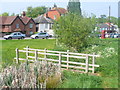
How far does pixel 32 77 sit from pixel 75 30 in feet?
21.9

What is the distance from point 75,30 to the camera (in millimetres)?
13070

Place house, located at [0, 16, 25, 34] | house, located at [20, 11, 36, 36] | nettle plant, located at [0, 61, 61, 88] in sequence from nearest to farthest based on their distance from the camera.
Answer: nettle plant, located at [0, 61, 61, 88]
house, located at [0, 16, 25, 34]
house, located at [20, 11, 36, 36]

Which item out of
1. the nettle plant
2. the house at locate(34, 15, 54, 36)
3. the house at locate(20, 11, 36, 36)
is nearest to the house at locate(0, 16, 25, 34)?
the house at locate(20, 11, 36, 36)

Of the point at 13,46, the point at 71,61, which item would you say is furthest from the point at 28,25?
the point at 71,61

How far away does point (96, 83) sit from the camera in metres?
7.44

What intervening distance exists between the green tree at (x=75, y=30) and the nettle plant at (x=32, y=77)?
504 centimetres

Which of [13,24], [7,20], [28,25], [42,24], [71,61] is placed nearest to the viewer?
[71,61]

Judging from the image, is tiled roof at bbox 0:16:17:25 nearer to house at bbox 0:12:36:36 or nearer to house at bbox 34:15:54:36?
house at bbox 0:12:36:36

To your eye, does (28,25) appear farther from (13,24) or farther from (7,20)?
(7,20)

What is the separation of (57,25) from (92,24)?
2.49m

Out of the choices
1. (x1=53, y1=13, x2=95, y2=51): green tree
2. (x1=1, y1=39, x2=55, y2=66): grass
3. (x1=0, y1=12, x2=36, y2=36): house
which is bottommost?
(x1=1, y1=39, x2=55, y2=66): grass

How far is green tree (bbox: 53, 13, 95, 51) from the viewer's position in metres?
13.1

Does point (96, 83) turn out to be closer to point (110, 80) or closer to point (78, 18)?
point (110, 80)

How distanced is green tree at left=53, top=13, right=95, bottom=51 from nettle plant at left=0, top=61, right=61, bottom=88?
5.04 meters
